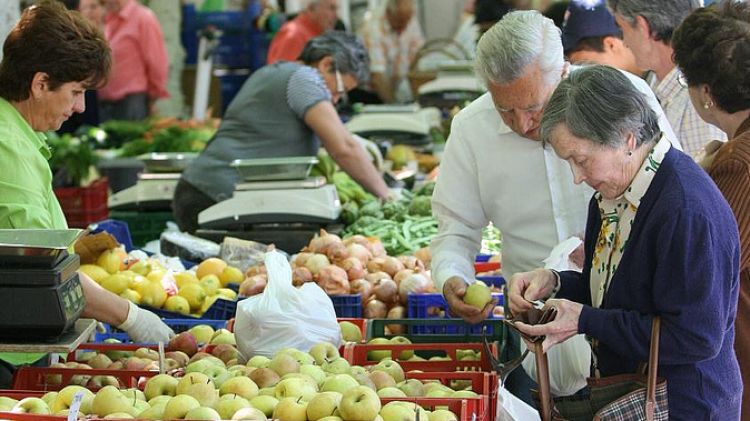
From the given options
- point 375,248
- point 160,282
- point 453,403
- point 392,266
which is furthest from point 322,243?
point 453,403

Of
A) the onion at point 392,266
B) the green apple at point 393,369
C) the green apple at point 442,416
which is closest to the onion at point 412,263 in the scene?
the onion at point 392,266

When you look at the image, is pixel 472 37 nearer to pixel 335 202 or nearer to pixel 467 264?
pixel 335 202

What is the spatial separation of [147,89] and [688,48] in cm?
932

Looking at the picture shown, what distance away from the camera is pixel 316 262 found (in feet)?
15.8

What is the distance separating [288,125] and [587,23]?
1926mm

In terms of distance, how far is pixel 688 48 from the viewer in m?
3.52

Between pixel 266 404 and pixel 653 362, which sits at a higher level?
pixel 653 362

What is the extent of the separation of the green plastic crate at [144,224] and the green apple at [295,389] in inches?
163

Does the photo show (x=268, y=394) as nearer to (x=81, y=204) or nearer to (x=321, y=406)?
(x=321, y=406)

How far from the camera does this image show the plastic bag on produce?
359 centimetres

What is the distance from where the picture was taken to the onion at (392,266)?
4875mm

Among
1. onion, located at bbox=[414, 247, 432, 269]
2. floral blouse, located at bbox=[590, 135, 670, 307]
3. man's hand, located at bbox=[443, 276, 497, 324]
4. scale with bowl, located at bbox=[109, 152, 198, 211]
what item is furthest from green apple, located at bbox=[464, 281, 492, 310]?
scale with bowl, located at bbox=[109, 152, 198, 211]

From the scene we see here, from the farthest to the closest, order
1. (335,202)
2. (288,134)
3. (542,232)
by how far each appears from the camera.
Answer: (288,134) < (335,202) < (542,232)

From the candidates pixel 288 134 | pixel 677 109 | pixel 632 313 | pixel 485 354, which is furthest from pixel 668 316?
pixel 288 134
